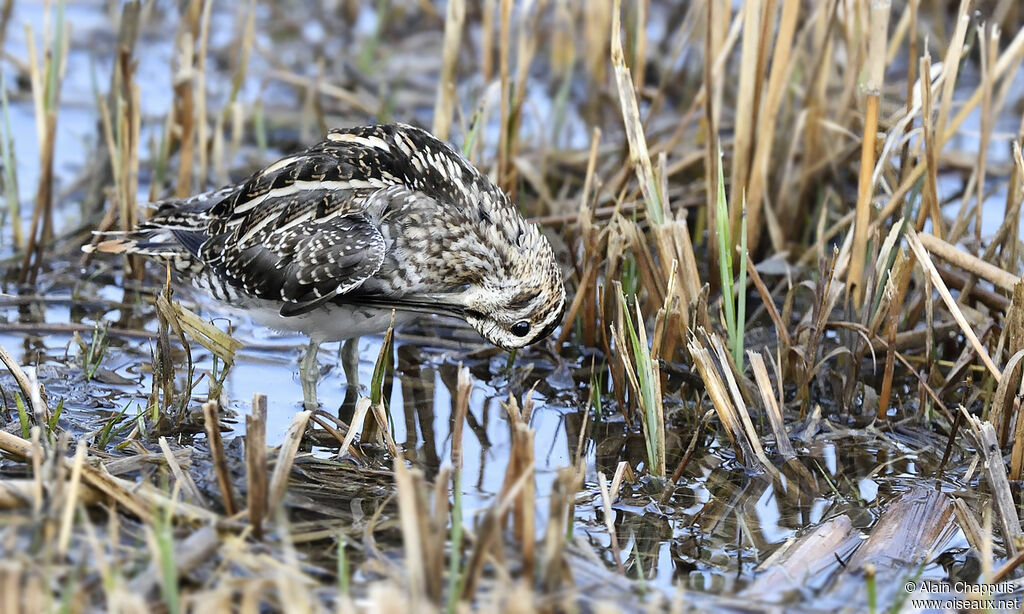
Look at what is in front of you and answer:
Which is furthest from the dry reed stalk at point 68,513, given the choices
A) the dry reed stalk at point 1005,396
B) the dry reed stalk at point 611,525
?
the dry reed stalk at point 1005,396

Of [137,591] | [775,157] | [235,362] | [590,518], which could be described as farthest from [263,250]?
[775,157]

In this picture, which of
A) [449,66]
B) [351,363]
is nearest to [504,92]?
[449,66]

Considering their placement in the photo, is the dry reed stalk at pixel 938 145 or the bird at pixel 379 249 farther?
the dry reed stalk at pixel 938 145

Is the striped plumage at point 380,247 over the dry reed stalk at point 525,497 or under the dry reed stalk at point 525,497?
over

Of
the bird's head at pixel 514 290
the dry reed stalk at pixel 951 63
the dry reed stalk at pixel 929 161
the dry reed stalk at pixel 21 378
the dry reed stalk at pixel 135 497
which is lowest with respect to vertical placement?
the dry reed stalk at pixel 135 497

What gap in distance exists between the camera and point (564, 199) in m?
6.62

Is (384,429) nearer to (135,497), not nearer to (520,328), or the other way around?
(520,328)

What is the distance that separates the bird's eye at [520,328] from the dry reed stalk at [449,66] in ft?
5.37

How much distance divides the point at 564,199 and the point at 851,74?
155 cm

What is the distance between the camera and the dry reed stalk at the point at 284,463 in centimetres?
358

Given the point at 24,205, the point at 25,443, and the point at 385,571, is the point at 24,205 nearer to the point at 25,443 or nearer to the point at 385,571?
the point at 25,443

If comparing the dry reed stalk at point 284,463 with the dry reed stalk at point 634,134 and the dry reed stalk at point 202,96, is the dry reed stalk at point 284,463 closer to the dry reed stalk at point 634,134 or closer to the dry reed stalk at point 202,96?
the dry reed stalk at point 634,134

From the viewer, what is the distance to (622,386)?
4.91 m

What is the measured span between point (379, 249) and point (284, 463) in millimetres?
1327
